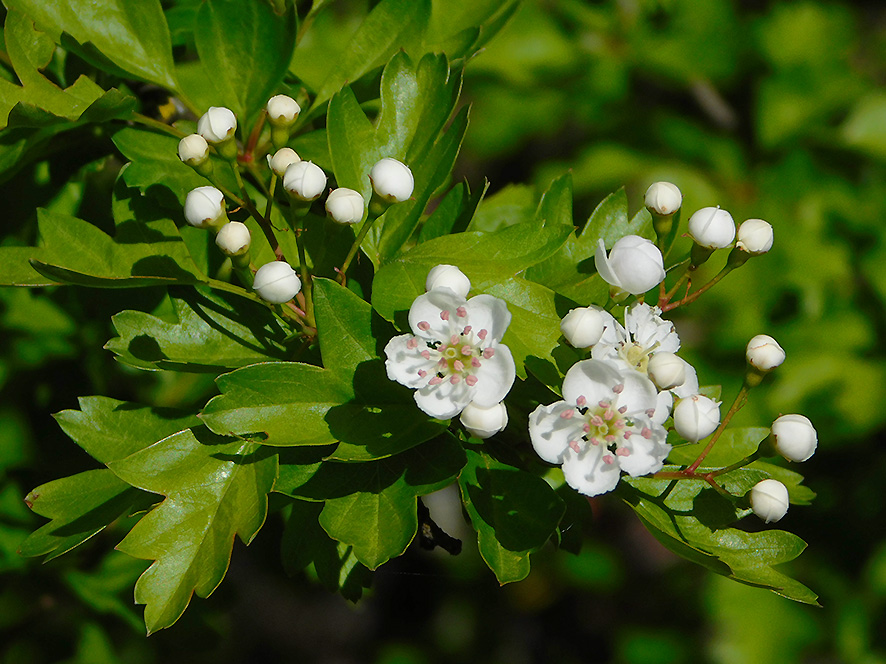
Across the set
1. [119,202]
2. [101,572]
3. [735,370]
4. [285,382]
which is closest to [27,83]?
[119,202]

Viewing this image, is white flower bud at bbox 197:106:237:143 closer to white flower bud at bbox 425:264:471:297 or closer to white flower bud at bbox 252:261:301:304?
white flower bud at bbox 252:261:301:304

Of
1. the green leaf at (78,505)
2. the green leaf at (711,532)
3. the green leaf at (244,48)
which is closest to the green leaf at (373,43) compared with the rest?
the green leaf at (244,48)

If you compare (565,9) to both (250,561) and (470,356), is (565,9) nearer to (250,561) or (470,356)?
(470,356)

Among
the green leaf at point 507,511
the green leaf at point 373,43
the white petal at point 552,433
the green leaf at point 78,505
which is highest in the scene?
the green leaf at point 373,43

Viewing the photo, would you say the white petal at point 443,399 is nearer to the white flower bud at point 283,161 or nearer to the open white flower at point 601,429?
the open white flower at point 601,429

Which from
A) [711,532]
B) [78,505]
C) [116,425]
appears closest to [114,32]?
[116,425]

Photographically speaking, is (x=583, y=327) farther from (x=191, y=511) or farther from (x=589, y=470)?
(x=191, y=511)
